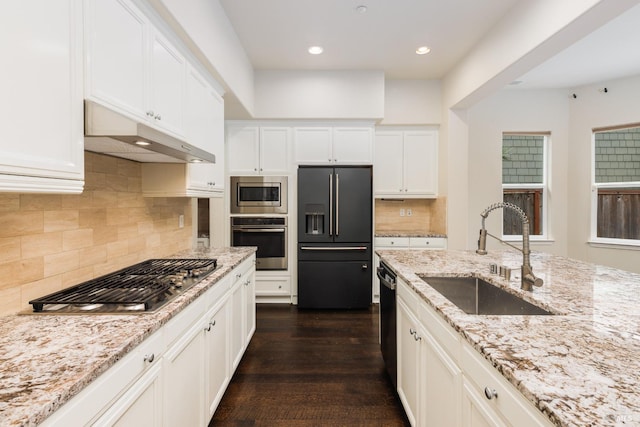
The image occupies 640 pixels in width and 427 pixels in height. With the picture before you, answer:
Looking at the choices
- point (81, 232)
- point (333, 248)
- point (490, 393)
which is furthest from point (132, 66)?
point (333, 248)

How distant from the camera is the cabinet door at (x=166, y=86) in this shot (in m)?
1.76

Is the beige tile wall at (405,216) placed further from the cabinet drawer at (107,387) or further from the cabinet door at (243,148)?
the cabinet drawer at (107,387)

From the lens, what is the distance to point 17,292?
1.28 meters

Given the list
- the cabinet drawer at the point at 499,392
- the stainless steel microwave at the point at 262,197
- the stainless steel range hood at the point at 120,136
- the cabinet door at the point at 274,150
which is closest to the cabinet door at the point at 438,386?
the cabinet drawer at the point at 499,392

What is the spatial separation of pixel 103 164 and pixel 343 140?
285 centimetres

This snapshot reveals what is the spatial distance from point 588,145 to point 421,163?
231cm

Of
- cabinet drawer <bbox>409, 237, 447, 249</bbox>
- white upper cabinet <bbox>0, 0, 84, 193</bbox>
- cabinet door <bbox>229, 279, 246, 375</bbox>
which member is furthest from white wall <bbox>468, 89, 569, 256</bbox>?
white upper cabinet <bbox>0, 0, 84, 193</bbox>

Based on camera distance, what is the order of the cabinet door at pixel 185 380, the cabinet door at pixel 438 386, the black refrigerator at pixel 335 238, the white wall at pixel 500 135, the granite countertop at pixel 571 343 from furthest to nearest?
the white wall at pixel 500 135, the black refrigerator at pixel 335 238, the cabinet door at pixel 185 380, the cabinet door at pixel 438 386, the granite countertop at pixel 571 343

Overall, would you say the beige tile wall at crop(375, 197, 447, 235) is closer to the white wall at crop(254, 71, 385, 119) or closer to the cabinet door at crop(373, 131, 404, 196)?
the cabinet door at crop(373, 131, 404, 196)

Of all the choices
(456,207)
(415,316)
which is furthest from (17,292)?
(456,207)

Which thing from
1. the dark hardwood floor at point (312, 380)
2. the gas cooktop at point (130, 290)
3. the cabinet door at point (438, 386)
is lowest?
the dark hardwood floor at point (312, 380)

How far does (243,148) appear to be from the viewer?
4168 millimetres

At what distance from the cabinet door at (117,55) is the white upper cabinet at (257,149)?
2.49 metres

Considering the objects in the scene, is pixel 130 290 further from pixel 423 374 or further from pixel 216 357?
pixel 423 374
